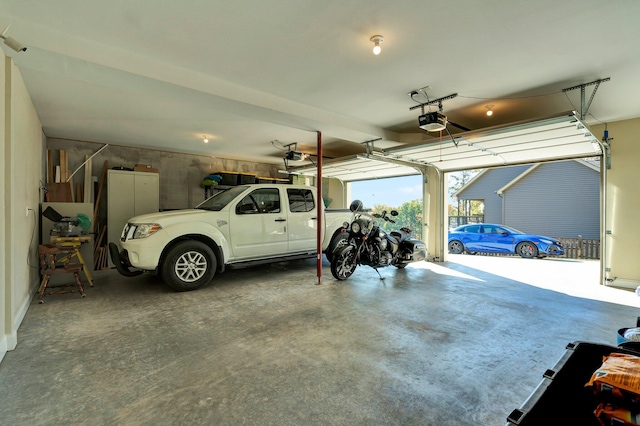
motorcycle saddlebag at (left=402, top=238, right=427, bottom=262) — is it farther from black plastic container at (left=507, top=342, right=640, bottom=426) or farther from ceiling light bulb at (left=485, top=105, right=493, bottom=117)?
black plastic container at (left=507, top=342, right=640, bottom=426)

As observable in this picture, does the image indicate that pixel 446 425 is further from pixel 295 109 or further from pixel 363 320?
pixel 295 109

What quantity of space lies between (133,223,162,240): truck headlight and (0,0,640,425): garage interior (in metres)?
0.87

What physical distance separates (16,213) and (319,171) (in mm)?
3840

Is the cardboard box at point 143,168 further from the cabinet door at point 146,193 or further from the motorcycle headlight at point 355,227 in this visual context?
the motorcycle headlight at point 355,227

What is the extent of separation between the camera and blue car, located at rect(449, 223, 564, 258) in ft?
29.2

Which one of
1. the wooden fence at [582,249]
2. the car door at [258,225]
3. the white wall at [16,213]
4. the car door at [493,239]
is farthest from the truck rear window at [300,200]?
the wooden fence at [582,249]

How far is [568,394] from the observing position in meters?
1.11

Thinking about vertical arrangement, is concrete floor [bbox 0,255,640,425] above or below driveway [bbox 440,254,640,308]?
above

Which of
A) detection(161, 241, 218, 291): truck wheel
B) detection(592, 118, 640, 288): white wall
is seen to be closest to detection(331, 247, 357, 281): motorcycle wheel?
detection(161, 241, 218, 291): truck wheel

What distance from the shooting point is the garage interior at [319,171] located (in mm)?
1930

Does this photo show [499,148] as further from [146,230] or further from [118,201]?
[118,201]

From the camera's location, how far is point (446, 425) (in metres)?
1.61

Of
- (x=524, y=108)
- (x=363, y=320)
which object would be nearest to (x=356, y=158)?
(x=524, y=108)

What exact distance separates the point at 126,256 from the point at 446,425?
15.0ft
